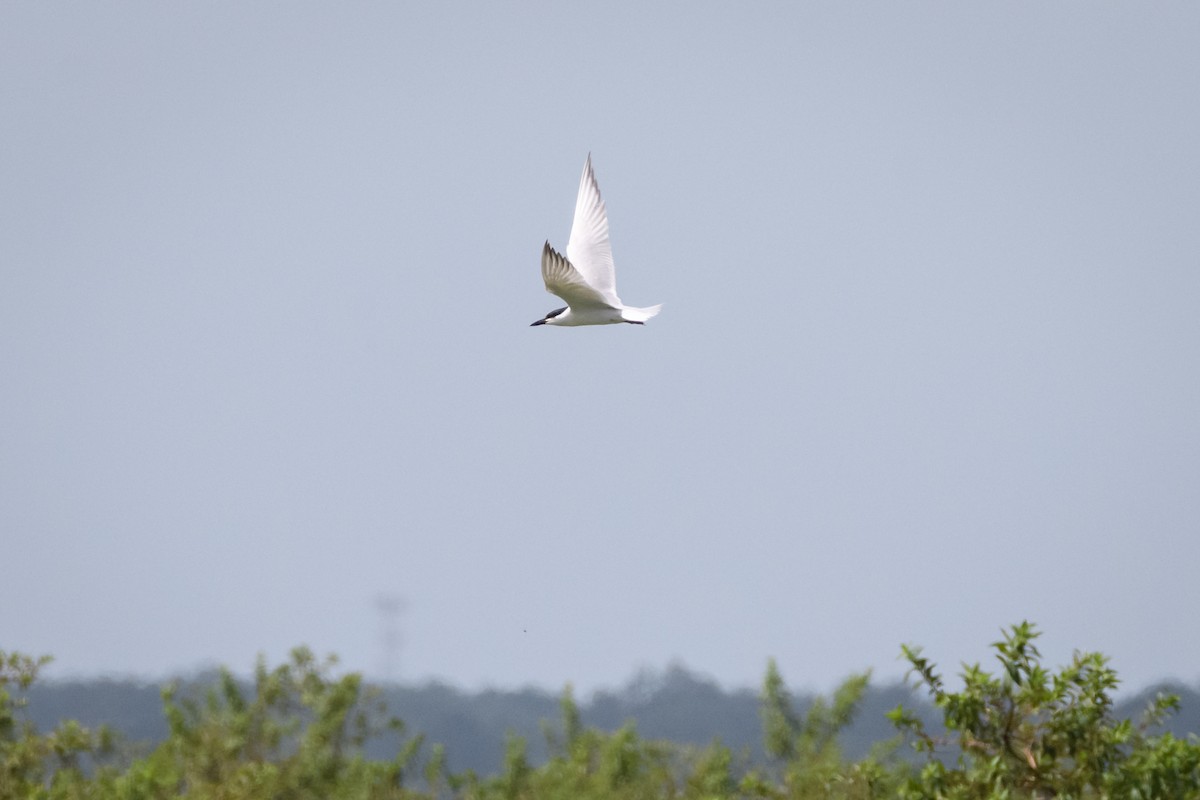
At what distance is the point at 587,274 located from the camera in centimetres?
1198

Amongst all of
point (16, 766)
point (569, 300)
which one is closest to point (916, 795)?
point (569, 300)

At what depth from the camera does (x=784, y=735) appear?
60.0ft

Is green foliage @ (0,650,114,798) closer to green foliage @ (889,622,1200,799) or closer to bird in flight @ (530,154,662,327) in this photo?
bird in flight @ (530,154,662,327)

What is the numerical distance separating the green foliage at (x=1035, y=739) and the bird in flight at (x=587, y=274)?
4.40 metres

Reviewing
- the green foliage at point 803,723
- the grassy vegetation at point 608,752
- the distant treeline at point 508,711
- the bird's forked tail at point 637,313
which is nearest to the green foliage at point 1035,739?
the grassy vegetation at point 608,752

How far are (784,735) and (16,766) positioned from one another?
817 cm

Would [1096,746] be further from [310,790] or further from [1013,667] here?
[310,790]

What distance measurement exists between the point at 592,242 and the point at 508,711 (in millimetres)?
51677

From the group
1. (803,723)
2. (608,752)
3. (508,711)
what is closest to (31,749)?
(608,752)

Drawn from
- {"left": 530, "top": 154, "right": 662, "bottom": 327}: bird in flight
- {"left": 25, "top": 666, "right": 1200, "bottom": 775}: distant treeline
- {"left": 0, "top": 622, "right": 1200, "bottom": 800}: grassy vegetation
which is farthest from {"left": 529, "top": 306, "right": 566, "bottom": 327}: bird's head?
{"left": 25, "top": 666, "right": 1200, "bottom": 775}: distant treeline

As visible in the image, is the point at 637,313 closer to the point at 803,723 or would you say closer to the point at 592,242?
the point at 592,242

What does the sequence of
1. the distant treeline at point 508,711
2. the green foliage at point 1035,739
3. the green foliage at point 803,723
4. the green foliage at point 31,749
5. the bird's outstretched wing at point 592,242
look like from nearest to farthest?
the green foliage at point 1035,739 → the bird's outstretched wing at point 592,242 → the green foliage at point 31,749 → the green foliage at point 803,723 → the distant treeline at point 508,711

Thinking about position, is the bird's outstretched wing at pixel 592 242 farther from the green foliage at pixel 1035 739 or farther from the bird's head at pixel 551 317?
the green foliage at pixel 1035 739

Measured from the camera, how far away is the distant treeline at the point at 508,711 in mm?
45875
